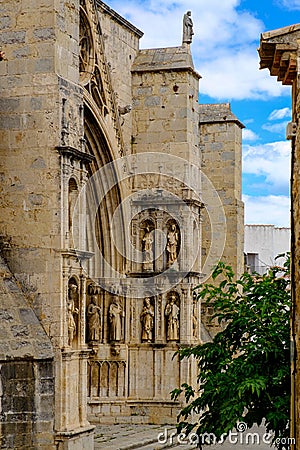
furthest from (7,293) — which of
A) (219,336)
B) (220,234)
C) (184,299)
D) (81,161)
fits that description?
(220,234)

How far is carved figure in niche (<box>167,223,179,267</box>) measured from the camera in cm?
1967

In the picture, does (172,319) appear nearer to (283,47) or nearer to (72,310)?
(72,310)

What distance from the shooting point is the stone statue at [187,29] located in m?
20.8

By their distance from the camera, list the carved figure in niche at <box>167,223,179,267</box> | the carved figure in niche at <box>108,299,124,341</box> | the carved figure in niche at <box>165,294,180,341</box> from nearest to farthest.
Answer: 1. the carved figure in niche at <box>108,299,124,341</box>
2. the carved figure in niche at <box>165,294,180,341</box>
3. the carved figure in niche at <box>167,223,179,267</box>

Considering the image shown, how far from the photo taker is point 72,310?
1420 centimetres

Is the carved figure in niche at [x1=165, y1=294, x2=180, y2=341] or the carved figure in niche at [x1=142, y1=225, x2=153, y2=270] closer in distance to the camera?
the carved figure in niche at [x1=165, y1=294, x2=180, y2=341]

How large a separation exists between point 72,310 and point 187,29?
8.35m

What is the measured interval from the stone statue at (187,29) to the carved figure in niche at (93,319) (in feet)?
17.7

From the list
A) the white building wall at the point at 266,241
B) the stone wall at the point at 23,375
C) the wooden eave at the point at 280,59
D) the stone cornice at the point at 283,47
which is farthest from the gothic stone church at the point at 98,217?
the white building wall at the point at 266,241

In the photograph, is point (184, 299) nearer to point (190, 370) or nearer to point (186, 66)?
point (190, 370)

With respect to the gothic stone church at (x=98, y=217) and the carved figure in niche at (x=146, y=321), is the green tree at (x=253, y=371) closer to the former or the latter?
the gothic stone church at (x=98, y=217)
